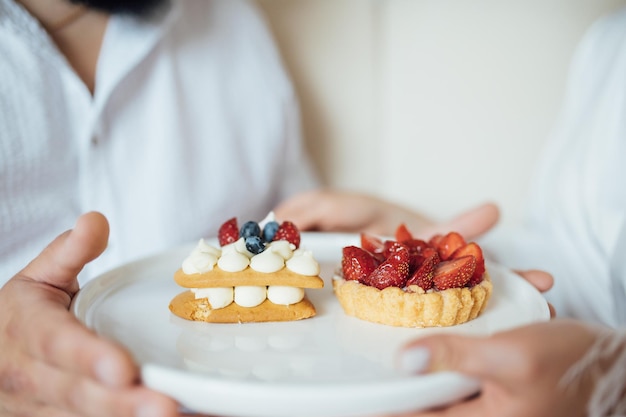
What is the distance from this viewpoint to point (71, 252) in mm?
876

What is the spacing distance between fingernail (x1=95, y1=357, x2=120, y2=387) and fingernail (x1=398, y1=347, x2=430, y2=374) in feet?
1.07

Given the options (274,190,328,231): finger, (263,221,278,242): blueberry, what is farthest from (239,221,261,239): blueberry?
(274,190,328,231): finger

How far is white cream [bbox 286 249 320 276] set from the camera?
3.30ft

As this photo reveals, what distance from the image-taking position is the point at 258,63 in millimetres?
1789

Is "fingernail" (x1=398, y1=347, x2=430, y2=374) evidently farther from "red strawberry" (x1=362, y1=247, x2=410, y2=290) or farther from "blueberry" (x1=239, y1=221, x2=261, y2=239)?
"blueberry" (x1=239, y1=221, x2=261, y2=239)

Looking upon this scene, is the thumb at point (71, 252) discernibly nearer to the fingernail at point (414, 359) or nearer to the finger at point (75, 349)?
the finger at point (75, 349)

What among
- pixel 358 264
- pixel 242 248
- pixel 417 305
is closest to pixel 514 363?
pixel 417 305

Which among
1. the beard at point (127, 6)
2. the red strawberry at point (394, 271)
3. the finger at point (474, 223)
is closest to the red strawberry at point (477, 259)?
the red strawberry at point (394, 271)

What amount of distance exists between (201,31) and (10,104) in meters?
0.57

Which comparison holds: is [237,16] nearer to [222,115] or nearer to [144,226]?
[222,115]

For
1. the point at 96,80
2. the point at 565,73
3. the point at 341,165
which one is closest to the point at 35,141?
the point at 96,80

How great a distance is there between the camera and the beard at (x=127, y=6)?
1.41 metres

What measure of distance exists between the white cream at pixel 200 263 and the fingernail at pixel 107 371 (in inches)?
11.6

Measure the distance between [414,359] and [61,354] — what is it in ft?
1.39
